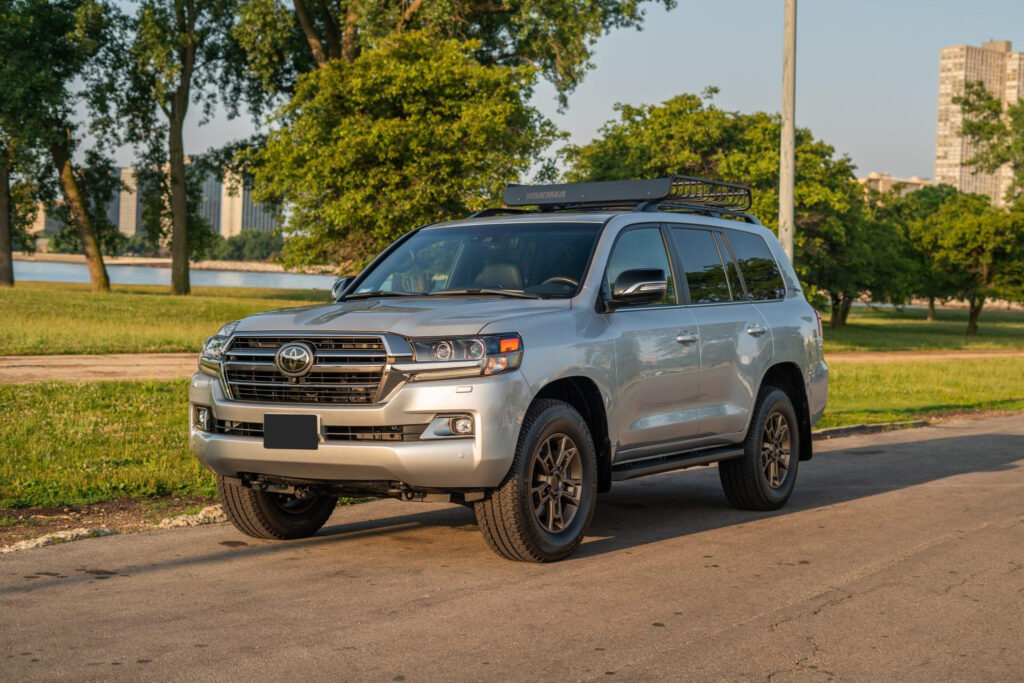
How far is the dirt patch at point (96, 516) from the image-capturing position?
7.79 m

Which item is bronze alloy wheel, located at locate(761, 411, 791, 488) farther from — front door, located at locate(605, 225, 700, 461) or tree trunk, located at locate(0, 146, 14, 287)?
tree trunk, located at locate(0, 146, 14, 287)

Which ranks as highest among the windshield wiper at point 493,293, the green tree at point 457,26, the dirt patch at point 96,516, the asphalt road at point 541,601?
the green tree at point 457,26

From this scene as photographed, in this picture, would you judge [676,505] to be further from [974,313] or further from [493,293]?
[974,313]

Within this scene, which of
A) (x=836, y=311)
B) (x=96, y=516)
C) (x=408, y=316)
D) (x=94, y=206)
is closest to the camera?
(x=408, y=316)

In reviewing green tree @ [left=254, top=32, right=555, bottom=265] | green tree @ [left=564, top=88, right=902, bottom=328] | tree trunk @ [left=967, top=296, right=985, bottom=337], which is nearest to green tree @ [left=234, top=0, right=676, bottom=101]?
green tree @ [left=254, top=32, right=555, bottom=265]

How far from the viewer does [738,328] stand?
8.60 meters

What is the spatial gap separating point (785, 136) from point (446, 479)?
1017 centimetres

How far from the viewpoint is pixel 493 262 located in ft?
25.2

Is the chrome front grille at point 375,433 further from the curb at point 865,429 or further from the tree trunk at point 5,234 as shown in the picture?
the tree trunk at point 5,234

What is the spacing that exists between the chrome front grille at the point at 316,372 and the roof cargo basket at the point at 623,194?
8.30 feet

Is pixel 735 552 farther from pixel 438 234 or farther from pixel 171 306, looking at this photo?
pixel 171 306

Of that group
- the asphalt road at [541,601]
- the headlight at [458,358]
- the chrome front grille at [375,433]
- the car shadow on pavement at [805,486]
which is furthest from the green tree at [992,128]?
the chrome front grille at [375,433]

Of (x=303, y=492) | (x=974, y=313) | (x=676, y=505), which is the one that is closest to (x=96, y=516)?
(x=303, y=492)

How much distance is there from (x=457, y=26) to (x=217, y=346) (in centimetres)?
2682
